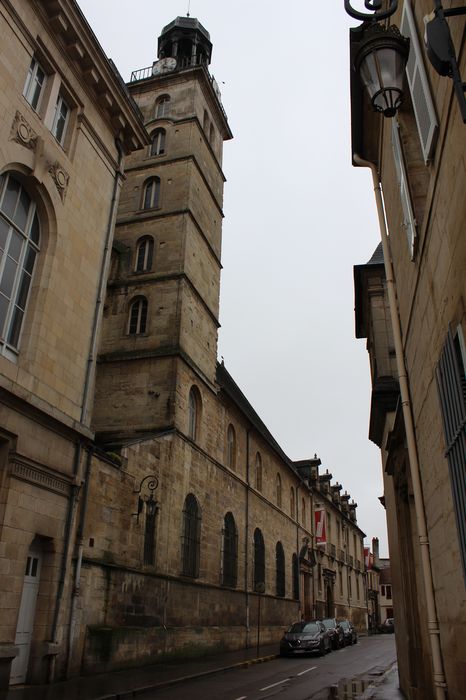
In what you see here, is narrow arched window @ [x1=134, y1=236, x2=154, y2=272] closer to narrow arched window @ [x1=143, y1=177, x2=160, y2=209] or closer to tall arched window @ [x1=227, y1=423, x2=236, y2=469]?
narrow arched window @ [x1=143, y1=177, x2=160, y2=209]

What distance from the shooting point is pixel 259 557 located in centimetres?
2678

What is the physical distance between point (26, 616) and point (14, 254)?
672cm

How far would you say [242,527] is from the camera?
24531mm

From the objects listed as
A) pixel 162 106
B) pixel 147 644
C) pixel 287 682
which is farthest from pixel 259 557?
pixel 162 106

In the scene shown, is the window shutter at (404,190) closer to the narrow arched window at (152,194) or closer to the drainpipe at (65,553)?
the drainpipe at (65,553)

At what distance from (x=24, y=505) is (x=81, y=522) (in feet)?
7.36

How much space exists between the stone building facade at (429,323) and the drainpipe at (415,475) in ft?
0.04

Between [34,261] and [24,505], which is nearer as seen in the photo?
[24,505]

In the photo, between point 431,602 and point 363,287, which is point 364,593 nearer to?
point 363,287

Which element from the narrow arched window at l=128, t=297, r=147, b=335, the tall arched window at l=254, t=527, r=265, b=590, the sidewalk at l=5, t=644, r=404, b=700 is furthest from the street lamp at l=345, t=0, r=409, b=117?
the tall arched window at l=254, t=527, r=265, b=590

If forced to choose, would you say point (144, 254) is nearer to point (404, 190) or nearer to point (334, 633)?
point (404, 190)

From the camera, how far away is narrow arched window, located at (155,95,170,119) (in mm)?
26736

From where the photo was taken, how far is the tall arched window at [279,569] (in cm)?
2962

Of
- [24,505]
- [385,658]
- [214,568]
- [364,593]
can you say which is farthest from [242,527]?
[364,593]
